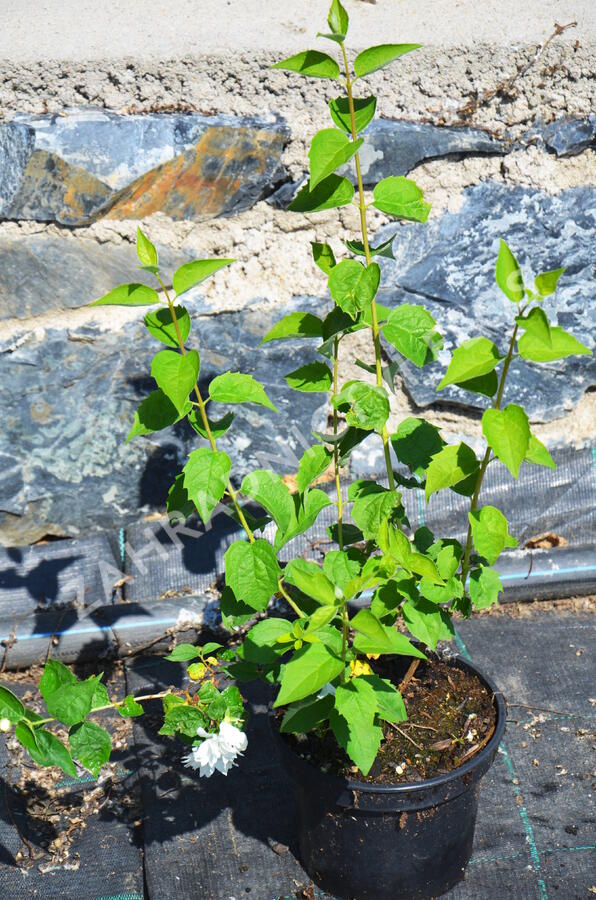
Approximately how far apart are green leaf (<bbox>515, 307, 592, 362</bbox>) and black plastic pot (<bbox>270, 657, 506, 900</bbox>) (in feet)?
2.23

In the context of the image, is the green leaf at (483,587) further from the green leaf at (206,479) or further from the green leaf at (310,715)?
the green leaf at (206,479)

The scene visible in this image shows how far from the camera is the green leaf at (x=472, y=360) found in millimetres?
990

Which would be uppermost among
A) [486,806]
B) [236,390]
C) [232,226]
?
[232,226]

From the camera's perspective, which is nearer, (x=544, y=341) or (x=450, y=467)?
(x=544, y=341)

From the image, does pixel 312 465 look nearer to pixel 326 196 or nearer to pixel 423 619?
pixel 423 619

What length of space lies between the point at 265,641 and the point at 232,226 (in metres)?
1.11

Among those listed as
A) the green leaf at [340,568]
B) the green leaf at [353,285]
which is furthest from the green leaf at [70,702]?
the green leaf at [353,285]

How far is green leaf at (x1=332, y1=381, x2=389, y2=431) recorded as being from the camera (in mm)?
1133

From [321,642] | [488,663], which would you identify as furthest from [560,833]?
[321,642]

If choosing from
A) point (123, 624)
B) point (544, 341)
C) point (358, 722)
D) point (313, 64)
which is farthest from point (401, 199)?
point (123, 624)

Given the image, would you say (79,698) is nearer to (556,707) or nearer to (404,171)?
(556,707)

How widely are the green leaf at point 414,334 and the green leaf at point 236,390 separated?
19 cm

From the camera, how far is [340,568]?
126 cm

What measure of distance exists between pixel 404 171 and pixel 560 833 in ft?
4.65
